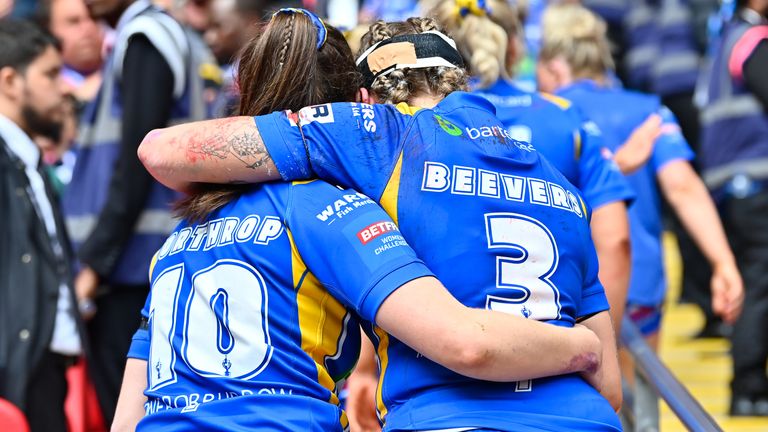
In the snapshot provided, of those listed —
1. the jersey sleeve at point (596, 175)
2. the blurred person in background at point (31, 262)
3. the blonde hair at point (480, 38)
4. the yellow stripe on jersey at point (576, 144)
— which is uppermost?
the blonde hair at point (480, 38)

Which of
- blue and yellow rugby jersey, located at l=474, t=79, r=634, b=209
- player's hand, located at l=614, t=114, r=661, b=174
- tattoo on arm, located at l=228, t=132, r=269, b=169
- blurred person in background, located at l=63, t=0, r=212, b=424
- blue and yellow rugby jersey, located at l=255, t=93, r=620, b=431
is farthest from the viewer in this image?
blurred person in background, located at l=63, t=0, r=212, b=424

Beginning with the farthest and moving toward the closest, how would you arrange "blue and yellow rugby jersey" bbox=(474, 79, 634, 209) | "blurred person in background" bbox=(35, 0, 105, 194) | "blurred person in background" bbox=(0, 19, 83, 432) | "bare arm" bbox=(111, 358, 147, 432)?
"blurred person in background" bbox=(35, 0, 105, 194)
"blurred person in background" bbox=(0, 19, 83, 432)
"blue and yellow rugby jersey" bbox=(474, 79, 634, 209)
"bare arm" bbox=(111, 358, 147, 432)

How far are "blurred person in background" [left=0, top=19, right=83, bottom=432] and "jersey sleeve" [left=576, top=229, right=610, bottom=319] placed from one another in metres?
2.38

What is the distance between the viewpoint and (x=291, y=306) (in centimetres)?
229

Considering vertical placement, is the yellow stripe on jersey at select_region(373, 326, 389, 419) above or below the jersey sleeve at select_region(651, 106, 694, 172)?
above

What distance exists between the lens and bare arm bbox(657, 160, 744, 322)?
5020mm

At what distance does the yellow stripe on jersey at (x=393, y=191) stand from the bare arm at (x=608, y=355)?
1.59 feet

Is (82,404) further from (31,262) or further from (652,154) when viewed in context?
(652,154)

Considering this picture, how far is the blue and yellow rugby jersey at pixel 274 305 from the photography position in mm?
2223

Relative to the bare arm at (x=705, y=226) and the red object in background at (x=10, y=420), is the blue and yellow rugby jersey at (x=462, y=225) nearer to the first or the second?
the red object in background at (x=10, y=420)

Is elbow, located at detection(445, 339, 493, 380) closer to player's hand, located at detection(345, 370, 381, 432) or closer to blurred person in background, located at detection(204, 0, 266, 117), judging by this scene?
player's hand, located at detection(345, 370, 381, 432)

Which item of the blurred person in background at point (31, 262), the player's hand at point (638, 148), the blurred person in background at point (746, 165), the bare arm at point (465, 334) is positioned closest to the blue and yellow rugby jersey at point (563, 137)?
the player's hand at point (638, 148)

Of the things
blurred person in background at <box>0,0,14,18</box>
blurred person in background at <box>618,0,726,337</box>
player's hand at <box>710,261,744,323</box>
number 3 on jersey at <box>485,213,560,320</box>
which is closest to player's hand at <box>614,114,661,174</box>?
player's hand at <box>710,261,744,323</box>

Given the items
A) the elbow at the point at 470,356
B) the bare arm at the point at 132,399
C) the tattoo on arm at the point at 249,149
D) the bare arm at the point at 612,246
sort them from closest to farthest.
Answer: the elbow at the point at 470,356 → the tattoo on arm at the point at 249,149 → the bare arm at the point at 132,399 → the bare arm at the point at 612,246
